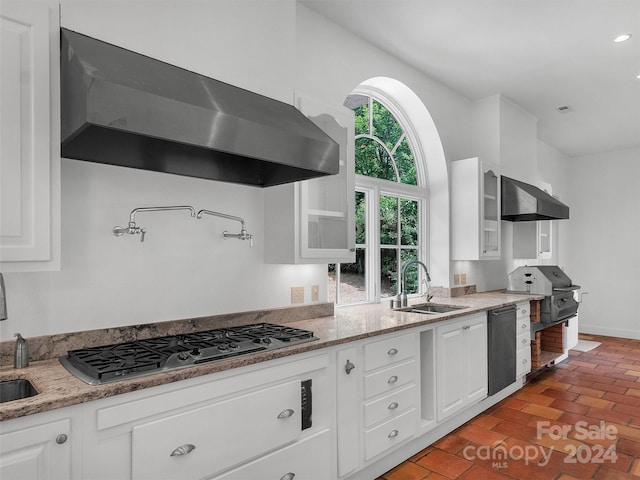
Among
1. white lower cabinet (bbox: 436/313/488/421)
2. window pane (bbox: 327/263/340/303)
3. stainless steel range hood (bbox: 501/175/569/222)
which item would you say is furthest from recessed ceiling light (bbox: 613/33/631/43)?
window pane (bbox: 327/263/340/303)

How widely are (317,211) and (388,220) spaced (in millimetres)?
1462

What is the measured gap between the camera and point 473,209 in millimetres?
4016

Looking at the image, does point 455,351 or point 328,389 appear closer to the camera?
point 328,389

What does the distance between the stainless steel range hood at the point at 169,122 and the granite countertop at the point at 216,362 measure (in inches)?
31.6

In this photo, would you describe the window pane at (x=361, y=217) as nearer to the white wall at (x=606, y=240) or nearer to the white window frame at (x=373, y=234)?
the white window frame at (x=373, y=234)

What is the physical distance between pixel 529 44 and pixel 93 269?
3.48 metres

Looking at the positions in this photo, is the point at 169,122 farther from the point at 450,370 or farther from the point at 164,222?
the point at 450,370

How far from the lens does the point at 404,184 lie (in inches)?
154

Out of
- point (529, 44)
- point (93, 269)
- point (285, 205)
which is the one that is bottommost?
→ point (93, 269)

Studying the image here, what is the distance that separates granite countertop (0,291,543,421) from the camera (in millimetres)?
1273

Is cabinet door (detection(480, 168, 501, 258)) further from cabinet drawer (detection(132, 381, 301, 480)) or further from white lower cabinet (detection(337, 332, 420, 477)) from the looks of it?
cabinet drawer (detection(132, 381, 301, 480))

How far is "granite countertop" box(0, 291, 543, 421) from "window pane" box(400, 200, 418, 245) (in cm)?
79

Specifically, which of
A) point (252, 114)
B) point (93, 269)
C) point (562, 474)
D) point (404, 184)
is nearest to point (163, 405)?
point (93, 269)

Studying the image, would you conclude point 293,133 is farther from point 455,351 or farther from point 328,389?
point 455,351
